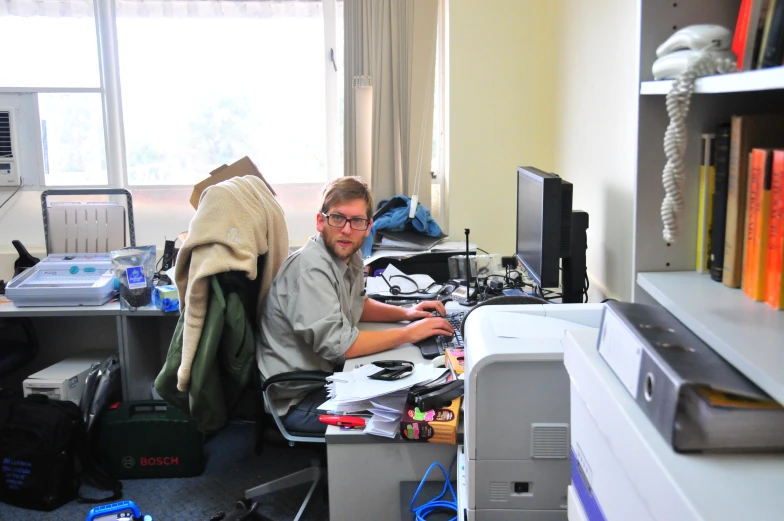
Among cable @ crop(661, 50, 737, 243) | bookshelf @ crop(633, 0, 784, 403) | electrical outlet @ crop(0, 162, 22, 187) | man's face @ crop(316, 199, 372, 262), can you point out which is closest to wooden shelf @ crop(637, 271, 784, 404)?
bookshelf @ crop(633, 0, 784, 403)

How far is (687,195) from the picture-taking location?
1085mm

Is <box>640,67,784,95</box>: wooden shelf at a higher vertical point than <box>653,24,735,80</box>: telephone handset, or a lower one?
lower

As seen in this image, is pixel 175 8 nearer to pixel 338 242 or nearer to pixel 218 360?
pixel 338 242

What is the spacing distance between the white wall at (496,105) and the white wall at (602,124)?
0.26m

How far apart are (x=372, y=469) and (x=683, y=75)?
120cm

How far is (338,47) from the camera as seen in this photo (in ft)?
12.9

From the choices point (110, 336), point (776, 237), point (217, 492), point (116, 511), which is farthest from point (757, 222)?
point (110, 336)

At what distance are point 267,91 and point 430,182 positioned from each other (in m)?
1.07

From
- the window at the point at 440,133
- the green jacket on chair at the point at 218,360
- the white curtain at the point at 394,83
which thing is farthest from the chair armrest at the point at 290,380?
the white curtain at the point at 394,83

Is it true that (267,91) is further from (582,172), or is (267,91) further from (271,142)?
(582,172)

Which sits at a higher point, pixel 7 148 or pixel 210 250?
pixel 7 148

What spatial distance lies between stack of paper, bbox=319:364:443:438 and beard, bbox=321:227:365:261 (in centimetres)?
53

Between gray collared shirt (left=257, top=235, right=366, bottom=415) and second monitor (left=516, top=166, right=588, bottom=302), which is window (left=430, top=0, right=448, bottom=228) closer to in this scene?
second monitor (left=516, top=166, right=588, bottom=302)

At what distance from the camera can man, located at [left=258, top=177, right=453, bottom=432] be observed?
208cm
